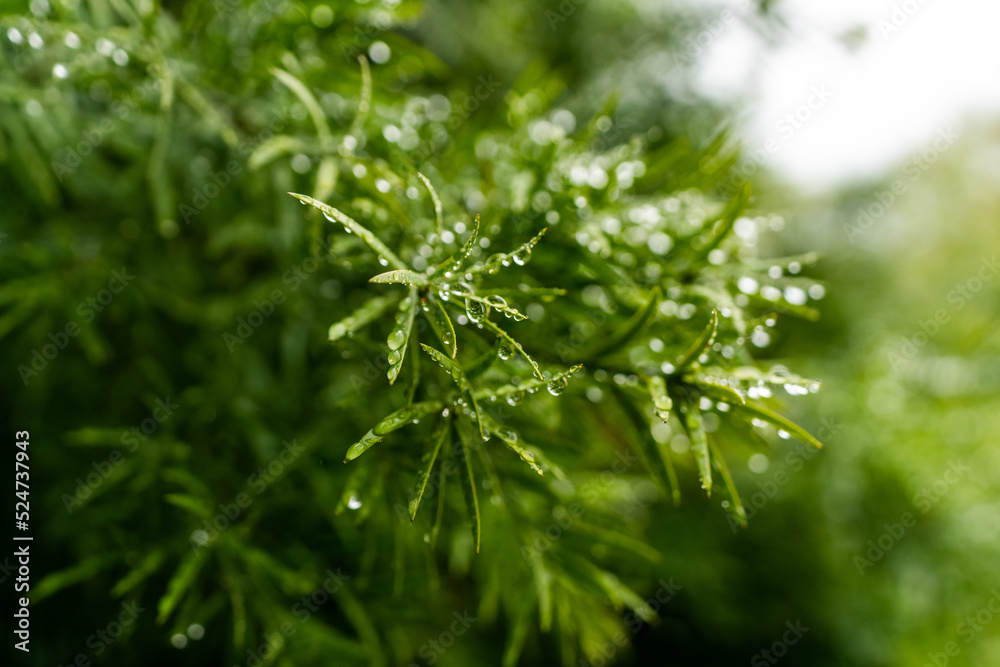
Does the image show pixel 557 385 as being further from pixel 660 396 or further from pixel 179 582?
pixel 179 582

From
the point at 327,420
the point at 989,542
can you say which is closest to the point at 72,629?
the point at 327,420

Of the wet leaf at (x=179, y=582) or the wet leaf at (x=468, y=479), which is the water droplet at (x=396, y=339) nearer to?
the wet leaf at (x=468, y=479)

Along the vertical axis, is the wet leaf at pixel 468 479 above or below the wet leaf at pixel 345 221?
below

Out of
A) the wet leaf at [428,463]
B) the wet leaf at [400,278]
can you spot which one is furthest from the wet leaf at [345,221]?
the wet leaf at [428,463]

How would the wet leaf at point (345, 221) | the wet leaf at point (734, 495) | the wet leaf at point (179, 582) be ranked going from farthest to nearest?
the wet leaf at point (179, 582) → the wet leaf at point (734, 495) → the wet leaf at point (345, 221)

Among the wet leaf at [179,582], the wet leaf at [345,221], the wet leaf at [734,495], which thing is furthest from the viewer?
the wet leaf at [179,582]

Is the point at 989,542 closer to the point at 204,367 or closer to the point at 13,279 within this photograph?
the point at 204,367

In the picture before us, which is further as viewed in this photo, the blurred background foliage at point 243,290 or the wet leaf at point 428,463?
the blurred background foliage at point 243,290

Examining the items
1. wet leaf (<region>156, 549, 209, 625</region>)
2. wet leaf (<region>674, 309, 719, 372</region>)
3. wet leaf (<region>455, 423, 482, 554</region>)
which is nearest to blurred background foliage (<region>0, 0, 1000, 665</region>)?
wet leaf (<region>156, 549, 209, 625</region>)

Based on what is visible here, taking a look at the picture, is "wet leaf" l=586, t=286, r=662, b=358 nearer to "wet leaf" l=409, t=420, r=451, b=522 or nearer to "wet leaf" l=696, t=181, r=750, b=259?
"wet leaf" l=696, t=181, r=750, b=259

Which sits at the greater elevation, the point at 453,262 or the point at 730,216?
the point at 730,216

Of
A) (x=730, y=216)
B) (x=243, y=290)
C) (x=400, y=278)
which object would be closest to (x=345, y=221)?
(x=400, y=278)
